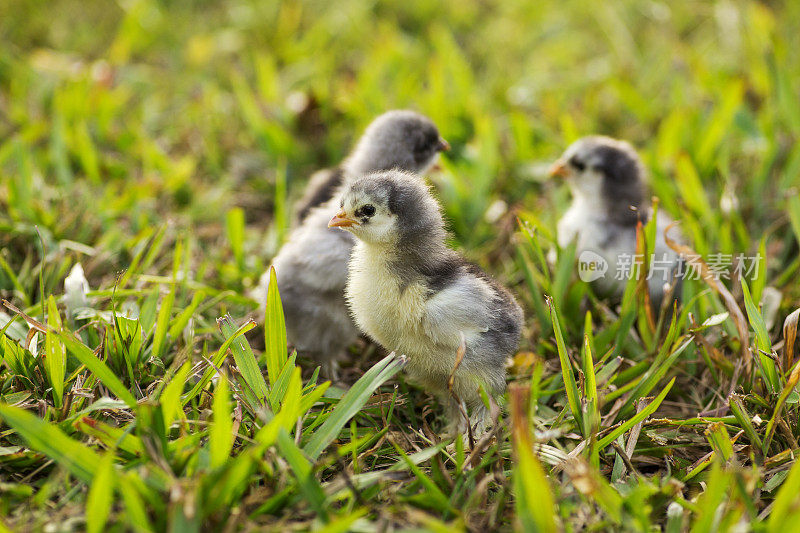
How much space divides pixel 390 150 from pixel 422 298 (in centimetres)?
108

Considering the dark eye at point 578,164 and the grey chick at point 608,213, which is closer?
the grey chick at point 608,213

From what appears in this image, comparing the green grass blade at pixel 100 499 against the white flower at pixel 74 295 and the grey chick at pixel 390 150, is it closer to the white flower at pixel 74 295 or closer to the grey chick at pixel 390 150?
the white flower at pixel 74 295

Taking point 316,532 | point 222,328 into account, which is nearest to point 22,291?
point 222,328

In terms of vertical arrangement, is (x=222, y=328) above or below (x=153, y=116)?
below

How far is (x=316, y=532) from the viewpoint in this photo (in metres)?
1.73

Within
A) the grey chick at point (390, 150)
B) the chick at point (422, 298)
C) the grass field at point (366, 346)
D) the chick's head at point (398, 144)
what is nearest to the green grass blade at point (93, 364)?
the grass field at point (366, 346)

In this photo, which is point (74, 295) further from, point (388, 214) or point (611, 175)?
point (611, 175)

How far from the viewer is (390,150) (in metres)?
3.23

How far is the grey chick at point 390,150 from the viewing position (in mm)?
3227

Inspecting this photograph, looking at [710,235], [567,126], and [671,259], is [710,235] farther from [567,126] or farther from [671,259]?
[567,126]

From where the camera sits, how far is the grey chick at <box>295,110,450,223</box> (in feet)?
10.6

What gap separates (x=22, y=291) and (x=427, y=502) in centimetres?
184

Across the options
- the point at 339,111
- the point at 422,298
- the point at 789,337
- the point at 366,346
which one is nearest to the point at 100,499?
the point at 422,298

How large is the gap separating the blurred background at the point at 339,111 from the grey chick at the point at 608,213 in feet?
0.64
